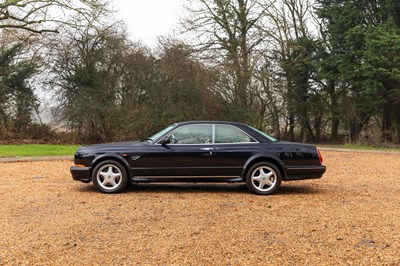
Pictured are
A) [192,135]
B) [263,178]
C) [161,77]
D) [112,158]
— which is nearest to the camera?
[263,178]

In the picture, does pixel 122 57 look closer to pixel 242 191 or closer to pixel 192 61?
pixel 192 61

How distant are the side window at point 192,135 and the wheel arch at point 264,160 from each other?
89 centimetres

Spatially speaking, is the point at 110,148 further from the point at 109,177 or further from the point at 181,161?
the point at 181,161

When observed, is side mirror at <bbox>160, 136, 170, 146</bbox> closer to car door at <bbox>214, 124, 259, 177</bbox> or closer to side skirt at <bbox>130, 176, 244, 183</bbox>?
side skirt at <bbox>130, 176, 244, 183</bbox>

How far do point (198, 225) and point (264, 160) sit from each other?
9.13ft

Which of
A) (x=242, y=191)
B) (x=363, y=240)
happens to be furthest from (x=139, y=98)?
(x=363, y=240)

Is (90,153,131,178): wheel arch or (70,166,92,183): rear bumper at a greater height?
(90,153,131,178): wheel arch

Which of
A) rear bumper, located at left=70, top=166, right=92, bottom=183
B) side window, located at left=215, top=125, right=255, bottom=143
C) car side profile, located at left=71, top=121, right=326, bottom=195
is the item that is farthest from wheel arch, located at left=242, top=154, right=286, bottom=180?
rear bumper, located at left=70, top=166, right=92, bottom=183

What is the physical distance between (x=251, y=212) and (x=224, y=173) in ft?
5.57

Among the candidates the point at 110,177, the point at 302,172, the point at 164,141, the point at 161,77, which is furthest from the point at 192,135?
the point at 161,77

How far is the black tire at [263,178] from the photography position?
24.9 feet

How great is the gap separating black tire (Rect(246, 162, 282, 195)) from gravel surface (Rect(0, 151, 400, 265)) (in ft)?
0.77

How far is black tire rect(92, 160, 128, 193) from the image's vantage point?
25.1ft

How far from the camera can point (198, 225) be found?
5.33 meters
